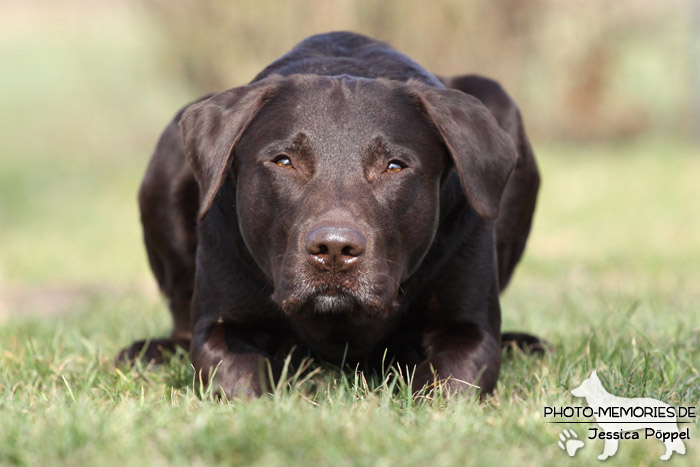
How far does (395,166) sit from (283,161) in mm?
373

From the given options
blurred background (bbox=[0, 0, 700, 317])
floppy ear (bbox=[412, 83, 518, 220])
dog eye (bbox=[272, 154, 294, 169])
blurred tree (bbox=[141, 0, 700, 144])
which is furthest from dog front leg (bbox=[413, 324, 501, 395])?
blurred tree (bbox=[141, 0, 700, 144])

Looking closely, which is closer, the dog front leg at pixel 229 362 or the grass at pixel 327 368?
the grass at pixel 327 368

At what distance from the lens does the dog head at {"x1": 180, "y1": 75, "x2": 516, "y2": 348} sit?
303cm

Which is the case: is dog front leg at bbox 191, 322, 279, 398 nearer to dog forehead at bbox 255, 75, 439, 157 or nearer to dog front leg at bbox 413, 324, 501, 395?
dog front leg at bbox 413, 324, 501, 395

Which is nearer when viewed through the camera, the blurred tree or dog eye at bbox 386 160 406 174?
dog eye at bbox 386 160 406 174

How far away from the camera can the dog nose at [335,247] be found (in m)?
2.93

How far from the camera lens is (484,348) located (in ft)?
11.4

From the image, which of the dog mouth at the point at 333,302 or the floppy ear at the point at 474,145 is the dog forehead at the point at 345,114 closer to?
the floppy ear at the point at 474,145

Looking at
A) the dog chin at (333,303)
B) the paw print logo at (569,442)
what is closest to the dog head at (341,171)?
the dog chin at (333,303)

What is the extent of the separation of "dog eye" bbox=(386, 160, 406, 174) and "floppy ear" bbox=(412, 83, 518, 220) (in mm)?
169

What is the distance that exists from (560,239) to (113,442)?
278 inches

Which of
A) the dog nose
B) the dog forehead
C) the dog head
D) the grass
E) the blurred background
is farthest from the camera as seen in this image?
the blurred background

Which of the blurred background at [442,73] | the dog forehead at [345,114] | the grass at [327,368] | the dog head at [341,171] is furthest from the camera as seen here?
the blurred background at [442,73]

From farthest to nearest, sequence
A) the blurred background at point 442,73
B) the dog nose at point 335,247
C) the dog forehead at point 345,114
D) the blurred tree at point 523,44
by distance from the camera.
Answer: the blurred tree at point 523,44 → the blurred background at point 442,73 → the dog forehead at point 345,114 → the dog nose at point 335,247
